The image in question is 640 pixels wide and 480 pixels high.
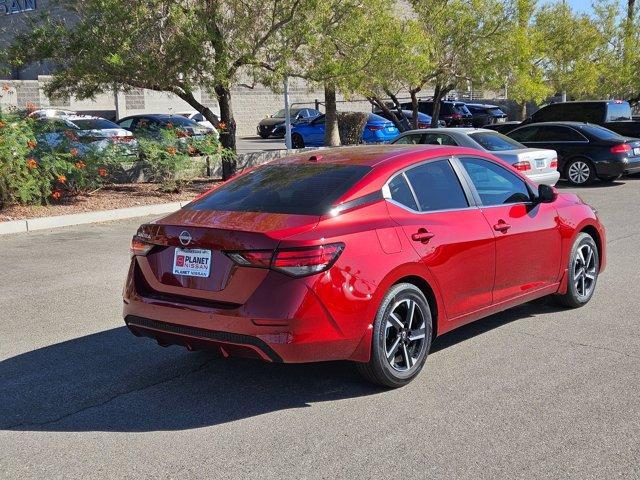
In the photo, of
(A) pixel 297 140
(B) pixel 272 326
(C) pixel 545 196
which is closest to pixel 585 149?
(C) pixel 545 196

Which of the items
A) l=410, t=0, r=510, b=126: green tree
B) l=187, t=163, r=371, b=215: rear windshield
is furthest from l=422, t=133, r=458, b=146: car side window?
l=187, t=163, r=371, b=215: rear windshield

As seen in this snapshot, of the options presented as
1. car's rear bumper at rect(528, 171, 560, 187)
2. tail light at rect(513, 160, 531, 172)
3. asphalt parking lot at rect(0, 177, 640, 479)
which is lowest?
asphalt parking lot at rect(0, 177, 640, 479)

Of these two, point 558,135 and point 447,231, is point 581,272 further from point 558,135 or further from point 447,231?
point 558,135

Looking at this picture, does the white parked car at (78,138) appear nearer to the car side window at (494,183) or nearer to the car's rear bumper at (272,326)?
the car side window at (494,183)

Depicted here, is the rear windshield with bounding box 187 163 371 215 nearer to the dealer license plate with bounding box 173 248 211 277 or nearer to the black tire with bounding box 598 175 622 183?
the dealer license plate with bounding box 173 248 211 277

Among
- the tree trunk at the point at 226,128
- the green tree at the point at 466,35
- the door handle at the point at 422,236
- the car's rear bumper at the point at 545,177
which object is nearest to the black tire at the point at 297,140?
the green tree at the point at 466,35

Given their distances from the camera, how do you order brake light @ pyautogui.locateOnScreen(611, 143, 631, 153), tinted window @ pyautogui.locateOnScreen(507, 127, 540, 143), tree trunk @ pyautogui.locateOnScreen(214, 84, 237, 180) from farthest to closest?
1. tinted window @ pyautogui.locateOnScreen(507, 127, 540, 143)
2. brake light @ pyautogui.locateOnScreen(611, 143, 631, 153)
3. tree trunk @ pyautogui.locateOnScreen(214, 84, 237, 180)

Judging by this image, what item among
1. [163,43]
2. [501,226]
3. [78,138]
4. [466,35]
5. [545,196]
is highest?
[466,35]

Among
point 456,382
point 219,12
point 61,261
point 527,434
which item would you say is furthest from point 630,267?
point 219,12

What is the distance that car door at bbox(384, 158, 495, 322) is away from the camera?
5.34m

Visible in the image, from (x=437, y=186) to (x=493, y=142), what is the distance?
9.67 m

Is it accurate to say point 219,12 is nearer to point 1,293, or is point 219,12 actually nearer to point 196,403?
point 1,293

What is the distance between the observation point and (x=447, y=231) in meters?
5.54

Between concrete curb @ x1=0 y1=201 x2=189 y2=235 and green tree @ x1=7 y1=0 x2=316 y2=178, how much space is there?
8.43 feet
